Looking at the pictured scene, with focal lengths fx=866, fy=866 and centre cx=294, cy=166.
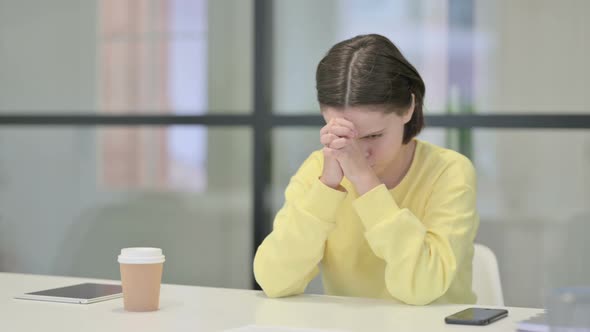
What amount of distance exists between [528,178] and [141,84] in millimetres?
1421

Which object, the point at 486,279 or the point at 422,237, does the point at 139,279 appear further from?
the point at 486,279

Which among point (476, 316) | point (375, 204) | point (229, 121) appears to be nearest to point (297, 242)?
point (375, 204)

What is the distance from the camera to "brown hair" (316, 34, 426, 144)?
1702mm

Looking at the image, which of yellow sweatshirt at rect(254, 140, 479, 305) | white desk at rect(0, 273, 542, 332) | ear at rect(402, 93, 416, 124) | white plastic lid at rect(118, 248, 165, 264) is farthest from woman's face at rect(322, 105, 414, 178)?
white plastic lid at rect(118, 248, 165, 264)

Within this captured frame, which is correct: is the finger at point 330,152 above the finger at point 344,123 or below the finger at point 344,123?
below

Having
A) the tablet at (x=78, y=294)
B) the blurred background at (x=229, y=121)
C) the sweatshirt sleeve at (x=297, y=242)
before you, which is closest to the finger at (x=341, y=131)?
the sweatshirt sleeve at (x=297, y=242)

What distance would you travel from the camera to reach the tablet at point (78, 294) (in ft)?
5.31

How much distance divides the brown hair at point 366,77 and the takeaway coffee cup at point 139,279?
1.61 ft

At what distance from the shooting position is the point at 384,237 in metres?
1.63

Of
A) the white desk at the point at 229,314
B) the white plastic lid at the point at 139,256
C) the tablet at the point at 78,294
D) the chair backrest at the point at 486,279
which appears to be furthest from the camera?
the chair backrest at the point at 486,279

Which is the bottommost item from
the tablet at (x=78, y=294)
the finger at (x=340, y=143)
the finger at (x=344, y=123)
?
the tablet at (x=78, y=294)

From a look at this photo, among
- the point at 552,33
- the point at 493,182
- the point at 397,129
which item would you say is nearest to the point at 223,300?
the point at 397,129

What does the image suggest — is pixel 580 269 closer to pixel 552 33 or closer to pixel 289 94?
pixel 552 33

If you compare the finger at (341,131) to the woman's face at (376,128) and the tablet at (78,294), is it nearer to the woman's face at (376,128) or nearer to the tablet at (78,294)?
the woman's face at (376,128)
